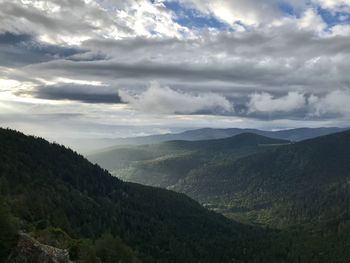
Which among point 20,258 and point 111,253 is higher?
point 20,258

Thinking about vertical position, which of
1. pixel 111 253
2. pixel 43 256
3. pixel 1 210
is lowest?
pixel 111 253

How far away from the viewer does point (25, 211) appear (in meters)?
198

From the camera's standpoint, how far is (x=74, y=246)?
128 metres

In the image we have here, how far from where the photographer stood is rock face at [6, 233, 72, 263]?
8479 centimetres

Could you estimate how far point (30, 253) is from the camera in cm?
8688

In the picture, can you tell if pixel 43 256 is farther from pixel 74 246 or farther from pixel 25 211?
pixel 25 211

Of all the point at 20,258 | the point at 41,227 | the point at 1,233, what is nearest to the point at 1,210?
the point at 1,233

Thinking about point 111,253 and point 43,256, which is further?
point 111,253

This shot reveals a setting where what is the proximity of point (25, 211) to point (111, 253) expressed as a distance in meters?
45.5

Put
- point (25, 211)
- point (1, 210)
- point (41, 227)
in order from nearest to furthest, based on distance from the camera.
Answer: point (1, 210) < point (41, 227) < point (25, 211)

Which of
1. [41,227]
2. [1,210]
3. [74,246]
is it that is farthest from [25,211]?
[1,210]

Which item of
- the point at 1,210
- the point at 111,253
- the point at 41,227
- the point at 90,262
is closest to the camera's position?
the point at 1,210

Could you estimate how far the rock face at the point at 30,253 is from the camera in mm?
84787

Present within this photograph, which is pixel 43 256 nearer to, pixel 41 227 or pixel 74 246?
pixel 74 246
